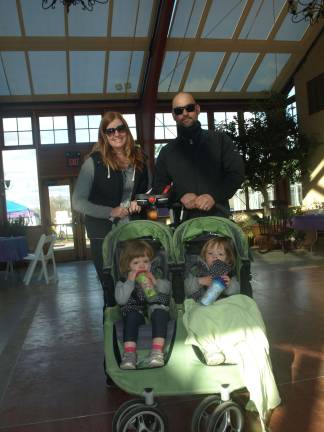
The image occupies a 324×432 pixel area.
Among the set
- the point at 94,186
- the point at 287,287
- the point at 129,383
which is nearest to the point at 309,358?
the point at 129,383

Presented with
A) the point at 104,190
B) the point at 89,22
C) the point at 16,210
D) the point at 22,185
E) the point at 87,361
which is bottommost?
the point at 87,361

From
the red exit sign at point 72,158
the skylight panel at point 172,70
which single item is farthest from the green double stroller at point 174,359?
the red exit sign at point 72,158

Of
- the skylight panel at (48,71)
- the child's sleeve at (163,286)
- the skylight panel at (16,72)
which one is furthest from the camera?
the skylight panel at (48,71)

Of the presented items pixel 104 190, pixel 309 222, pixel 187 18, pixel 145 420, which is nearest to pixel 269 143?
pixel 309 222

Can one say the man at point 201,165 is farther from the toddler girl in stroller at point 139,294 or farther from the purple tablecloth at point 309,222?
the purple tablecloth at point 309,222

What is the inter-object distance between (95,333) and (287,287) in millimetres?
2590

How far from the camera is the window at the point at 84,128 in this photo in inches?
447

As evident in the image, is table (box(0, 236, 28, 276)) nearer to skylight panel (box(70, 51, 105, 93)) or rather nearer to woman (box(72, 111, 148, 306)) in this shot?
skylight panel (box(70, 51, 105, 93))

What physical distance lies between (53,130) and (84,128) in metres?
0.75

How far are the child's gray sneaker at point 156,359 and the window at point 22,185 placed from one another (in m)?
9.52

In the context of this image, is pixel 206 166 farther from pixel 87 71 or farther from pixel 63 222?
pixel 63 222

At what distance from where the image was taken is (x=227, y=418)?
1.85 meters

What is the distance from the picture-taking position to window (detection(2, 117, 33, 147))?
36.1ft

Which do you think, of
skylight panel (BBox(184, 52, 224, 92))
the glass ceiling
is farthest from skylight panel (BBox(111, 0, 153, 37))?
skylight panel (BBox(184, 52, 224, 92))
